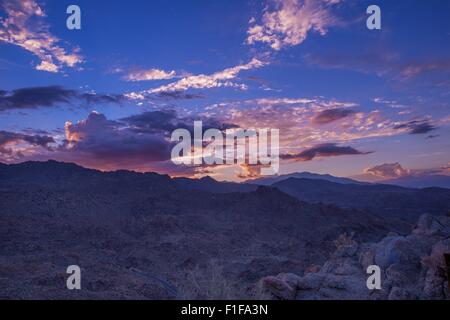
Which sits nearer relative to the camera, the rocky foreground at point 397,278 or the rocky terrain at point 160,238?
the rocky foreground at point 397,278

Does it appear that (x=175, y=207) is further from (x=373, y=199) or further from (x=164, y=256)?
(x=373, y=199)

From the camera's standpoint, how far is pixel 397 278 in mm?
11773

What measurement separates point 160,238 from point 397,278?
34541 millimetres

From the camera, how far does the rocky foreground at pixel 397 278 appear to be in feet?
32.6

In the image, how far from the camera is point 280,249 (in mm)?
41031

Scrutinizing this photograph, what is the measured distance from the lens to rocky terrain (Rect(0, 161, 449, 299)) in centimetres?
1923

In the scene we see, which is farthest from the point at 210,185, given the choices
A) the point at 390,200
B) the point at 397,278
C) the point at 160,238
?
the point at 397,278

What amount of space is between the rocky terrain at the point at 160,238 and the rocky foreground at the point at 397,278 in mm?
225

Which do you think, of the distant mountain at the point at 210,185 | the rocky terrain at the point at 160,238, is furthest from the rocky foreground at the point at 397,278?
the distant mountain at the point at 210,185

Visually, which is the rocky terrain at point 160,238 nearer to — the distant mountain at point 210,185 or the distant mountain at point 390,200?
the distant mountain at point 390,200

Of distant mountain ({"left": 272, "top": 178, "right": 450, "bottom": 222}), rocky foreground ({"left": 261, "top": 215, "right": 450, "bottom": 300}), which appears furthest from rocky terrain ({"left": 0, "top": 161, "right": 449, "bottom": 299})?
distant mountain ({"left": 272, "top": 178, "right": 450, "bottom": 222})

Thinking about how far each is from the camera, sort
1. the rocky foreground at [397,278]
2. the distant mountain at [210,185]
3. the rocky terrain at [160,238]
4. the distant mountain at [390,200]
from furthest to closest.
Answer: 1. the distant mountain at [210,185]
2. the distant mountain at [390,200]
3. the rocky terrain at [160,238]
4. the rocky foreground at [397,278]
